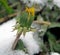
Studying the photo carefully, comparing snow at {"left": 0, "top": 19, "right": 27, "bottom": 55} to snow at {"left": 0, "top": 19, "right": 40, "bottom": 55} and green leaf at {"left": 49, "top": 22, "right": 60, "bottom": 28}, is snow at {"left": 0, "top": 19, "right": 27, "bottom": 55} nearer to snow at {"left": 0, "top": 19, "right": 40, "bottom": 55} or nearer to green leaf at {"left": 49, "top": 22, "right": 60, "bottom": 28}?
snow at {"left": 0, "top": 19, "right": 40, "bottom": 55}

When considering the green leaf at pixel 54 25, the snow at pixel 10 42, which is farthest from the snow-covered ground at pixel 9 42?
the green leaf at pixel 54 25

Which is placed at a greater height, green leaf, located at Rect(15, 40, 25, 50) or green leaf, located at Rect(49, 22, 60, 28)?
green leaf, located at Rect(49, 22, 60, 28)

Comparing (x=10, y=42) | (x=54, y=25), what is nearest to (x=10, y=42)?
(x=10, y=42)

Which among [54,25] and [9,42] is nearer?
[9,42]

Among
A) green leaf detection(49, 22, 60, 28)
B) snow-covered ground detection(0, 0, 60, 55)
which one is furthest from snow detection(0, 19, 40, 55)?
green leaf detection(49, 22, 60, 28)

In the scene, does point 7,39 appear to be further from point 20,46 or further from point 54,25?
point 54,25

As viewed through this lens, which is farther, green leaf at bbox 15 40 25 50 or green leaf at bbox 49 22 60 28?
green leaf at bbox 49 22 60 28

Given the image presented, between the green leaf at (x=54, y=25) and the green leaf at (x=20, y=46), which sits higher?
the green leaf at (x=54, y=25)

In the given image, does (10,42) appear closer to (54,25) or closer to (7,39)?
(7,39)

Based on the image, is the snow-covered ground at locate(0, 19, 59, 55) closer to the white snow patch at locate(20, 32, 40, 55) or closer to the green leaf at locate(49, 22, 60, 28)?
the white snow patch at locate(20, 32, 40, 55)

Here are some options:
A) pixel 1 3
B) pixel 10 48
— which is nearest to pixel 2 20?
pixel 1 3

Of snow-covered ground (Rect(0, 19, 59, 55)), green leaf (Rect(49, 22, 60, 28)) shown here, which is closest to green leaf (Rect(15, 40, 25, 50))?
snow-covered ground (Rect(0, 19, 59, 55))

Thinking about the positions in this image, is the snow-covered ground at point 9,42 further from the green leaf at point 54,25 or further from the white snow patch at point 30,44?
the green leaf at point 54,25
